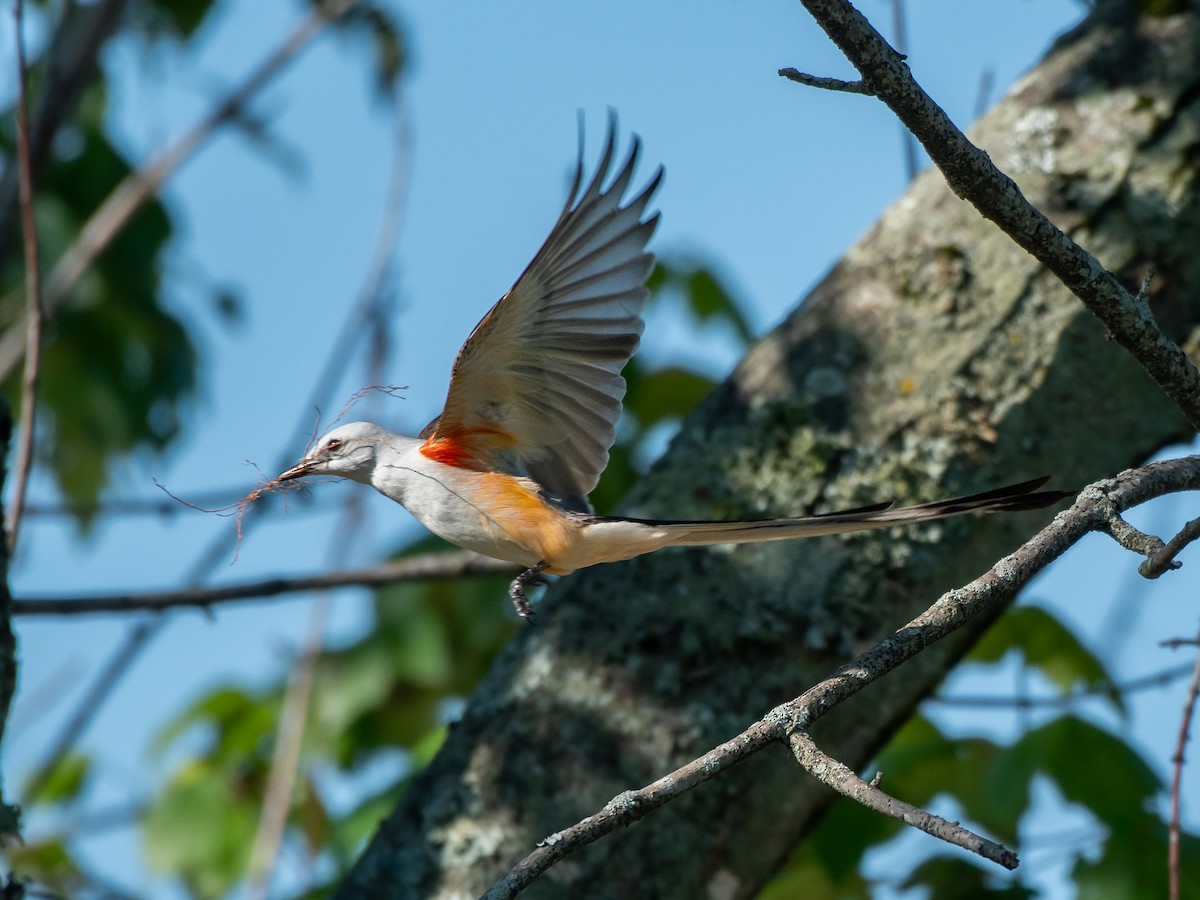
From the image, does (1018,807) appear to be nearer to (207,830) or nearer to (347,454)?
(347,454)

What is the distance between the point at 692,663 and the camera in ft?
10.2

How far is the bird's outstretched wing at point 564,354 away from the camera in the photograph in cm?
266

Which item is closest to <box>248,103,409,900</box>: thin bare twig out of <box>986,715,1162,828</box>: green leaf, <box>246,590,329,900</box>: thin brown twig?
<box>246,590,329,900</box>: thin brown twig

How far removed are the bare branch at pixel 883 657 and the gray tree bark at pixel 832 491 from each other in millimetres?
1211

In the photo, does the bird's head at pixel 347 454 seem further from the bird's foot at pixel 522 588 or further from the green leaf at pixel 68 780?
the green leaf at pixel 68 780

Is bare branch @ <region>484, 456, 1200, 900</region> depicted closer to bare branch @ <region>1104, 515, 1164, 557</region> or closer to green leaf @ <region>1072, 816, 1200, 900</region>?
bare branch @ <region>1104, 515, 1164, 557</region>

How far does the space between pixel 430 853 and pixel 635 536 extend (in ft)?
3.31

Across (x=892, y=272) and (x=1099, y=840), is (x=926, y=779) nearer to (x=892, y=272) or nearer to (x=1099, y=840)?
(x=1099, y=840)

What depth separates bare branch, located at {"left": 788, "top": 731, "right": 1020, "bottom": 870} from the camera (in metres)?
1.43

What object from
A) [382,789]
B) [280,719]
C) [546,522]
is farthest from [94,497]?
[546,522]

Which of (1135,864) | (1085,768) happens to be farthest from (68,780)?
(1135,864)

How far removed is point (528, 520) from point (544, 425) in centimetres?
35

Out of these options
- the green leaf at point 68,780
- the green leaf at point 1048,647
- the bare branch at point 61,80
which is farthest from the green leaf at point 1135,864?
the green leaf at point 68,780

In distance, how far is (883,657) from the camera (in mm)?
1790
